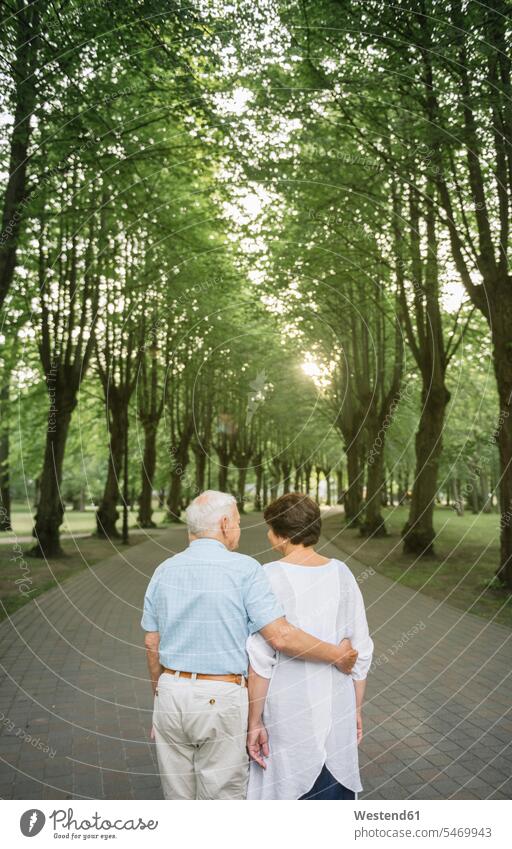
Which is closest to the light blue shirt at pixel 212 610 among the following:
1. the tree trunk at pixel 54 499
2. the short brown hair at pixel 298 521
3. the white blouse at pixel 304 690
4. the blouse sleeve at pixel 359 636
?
the white blouse at pixel 304 690

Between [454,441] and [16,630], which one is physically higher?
[454,441]

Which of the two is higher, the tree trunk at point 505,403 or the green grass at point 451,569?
the tree trunk at point 505,403

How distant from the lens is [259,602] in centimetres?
347

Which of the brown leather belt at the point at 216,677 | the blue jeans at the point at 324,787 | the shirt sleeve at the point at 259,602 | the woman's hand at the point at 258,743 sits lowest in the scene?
the blue jeans at the point at 324,787

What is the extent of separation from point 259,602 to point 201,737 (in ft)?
2.57

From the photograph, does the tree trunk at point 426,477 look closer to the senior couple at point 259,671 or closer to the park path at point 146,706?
the park path at point 146,706

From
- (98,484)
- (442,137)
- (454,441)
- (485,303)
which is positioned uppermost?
(442,137)

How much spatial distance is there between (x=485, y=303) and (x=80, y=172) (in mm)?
9550

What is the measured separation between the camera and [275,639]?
345 centimetres

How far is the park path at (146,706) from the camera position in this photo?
5453 mm

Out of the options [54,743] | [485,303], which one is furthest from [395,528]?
[54,743]

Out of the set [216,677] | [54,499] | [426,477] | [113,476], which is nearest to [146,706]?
[216,677]

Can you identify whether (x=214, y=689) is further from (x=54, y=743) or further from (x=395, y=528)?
(x=395, y=528)

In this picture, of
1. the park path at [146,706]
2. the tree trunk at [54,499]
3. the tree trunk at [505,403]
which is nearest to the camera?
the park path at [146,706]
